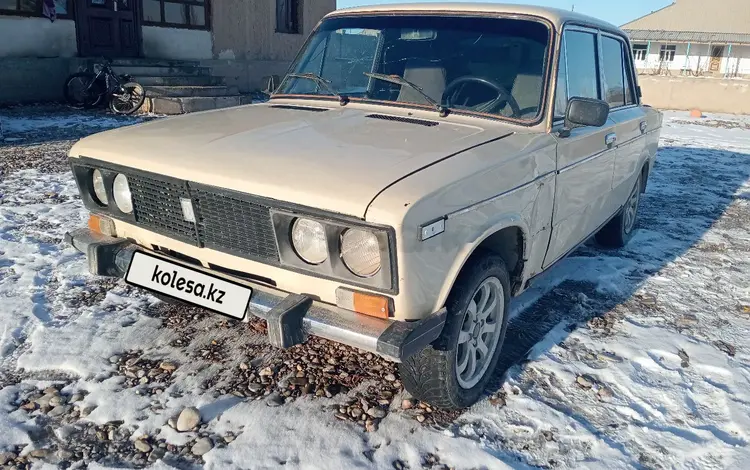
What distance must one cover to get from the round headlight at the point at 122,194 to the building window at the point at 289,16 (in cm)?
1610

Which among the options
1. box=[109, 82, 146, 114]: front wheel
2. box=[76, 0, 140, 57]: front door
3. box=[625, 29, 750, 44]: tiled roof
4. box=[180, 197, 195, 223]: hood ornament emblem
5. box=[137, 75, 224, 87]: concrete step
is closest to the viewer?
box=[180, 197, 195, 223]: hood ornament emblem

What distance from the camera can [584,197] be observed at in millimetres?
3863

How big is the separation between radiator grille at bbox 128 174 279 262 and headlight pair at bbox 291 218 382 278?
0.37ft

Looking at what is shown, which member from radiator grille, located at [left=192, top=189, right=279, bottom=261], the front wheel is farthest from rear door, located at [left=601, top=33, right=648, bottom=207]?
the front wheel

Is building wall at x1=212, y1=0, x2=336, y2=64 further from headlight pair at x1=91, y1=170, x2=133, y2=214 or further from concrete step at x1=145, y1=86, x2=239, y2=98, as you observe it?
headlight pair at x1=91, y1=170, x2=133, y2=214

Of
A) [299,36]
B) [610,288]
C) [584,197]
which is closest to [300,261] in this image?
[584,197]

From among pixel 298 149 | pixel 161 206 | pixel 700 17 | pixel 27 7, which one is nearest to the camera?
pixel 298 149

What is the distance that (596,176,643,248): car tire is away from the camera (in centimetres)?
529

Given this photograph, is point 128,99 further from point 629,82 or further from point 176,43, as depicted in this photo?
point 629,82

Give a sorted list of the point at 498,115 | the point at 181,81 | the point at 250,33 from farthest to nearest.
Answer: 1. the point at 250,33
2. the point at 181,81
3. the point at 498,115

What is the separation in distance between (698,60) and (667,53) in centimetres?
228

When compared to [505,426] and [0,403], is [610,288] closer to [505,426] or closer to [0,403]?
[505,426]

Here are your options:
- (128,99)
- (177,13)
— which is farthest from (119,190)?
(177,13)

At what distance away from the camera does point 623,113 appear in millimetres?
4738
